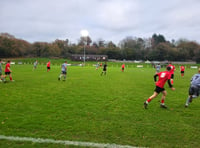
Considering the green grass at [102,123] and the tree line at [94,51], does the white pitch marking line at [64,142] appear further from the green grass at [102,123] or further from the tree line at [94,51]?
the tree line at [94,51]

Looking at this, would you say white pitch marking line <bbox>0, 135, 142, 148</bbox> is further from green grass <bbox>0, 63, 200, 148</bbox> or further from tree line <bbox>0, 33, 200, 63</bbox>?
tree line <bbox>0, 33, 200, 63</bbox>

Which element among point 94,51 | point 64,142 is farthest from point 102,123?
point 94,51

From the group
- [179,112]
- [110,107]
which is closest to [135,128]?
[110,107]

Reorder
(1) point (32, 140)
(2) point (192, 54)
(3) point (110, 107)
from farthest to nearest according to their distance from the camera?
1. (2) point (192, 54)
2. (3) point (110, 107)
3. (1) point (32, 140)

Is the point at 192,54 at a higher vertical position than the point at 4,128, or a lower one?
higher

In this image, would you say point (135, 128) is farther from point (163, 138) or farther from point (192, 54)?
point (192, 54)

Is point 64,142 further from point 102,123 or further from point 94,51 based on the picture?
point 94,51

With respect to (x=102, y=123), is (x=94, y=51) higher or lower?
higher

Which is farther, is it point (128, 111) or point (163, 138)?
point (128, 111)

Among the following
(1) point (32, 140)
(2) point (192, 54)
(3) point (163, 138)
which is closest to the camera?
(1) point (32, 140)

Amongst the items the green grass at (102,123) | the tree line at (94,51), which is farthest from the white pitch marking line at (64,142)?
the tree line at (94,51)

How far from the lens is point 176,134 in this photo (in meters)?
4.19

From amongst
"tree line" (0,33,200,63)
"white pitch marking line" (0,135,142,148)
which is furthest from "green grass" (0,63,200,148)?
"tree line" (0,33,200,63)

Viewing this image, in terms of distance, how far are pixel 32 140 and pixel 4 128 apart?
1169 millimetres
